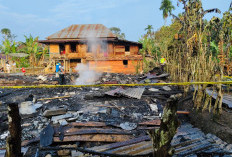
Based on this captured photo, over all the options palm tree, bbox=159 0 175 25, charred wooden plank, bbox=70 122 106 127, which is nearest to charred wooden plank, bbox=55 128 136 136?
charred wooden plank, bbox=70 122 106 127

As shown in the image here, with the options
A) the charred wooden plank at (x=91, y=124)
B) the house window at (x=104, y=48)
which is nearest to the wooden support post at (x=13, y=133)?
the charred wooden plank at (x=91, y=124)

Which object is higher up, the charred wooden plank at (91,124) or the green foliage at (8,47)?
the green foliage at (8,47)

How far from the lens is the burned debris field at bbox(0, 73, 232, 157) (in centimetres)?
323

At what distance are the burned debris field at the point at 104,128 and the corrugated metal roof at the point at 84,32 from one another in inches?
568

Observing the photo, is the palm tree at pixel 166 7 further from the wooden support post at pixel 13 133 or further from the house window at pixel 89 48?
the wooden support post at pixel 13 133

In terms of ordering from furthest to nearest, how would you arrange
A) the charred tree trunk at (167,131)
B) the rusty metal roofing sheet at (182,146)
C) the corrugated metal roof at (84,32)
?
the corrugated metal roof at (84,32) < the rusty metal roofing sheet at (182,146) < the charred tree trunk at (167,131)

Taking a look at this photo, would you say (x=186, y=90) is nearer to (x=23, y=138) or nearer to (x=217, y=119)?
(x=217, y=119)

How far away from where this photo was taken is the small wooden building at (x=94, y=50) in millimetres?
19328

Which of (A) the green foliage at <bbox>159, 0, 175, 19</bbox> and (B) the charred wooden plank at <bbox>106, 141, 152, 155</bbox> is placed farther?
(A) the green foliage at <bbox>159, 0, 175, 19</bbox>

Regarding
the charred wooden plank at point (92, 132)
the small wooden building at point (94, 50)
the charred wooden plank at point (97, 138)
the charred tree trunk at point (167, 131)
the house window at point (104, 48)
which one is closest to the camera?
the charred tree trunk at point (167, 131)

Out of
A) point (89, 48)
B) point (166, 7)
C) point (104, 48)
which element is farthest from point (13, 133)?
point (166, 7)

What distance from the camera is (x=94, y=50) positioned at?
2042 cm

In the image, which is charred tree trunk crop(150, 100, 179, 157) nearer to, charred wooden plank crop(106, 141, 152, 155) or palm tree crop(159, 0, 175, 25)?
charred wooden plank crop(106, 141, 152, 155)

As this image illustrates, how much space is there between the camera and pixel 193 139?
3.50 meters
